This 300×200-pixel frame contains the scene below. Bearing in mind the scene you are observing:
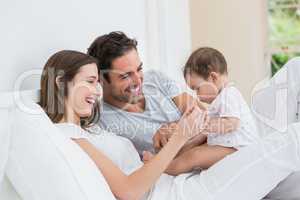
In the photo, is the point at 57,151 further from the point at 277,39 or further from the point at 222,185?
the point at 277,39

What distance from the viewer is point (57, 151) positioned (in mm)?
1314

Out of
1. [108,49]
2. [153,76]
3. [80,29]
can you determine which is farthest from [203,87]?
[80,29]

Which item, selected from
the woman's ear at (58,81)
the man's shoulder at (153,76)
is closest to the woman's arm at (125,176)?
the woman's ear at (58,81)

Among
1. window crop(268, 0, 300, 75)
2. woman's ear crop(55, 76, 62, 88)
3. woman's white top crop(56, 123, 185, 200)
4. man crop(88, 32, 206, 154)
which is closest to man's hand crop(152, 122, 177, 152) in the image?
man crop(88, 32, 206, 154)

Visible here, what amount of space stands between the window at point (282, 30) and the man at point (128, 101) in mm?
2382

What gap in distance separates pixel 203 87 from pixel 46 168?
111 cm

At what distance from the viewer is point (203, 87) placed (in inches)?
87.7

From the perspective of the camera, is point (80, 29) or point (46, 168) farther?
point (80, 29)

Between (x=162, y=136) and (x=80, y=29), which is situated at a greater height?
(x=80, y=29)

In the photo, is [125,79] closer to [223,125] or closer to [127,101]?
[127,101]

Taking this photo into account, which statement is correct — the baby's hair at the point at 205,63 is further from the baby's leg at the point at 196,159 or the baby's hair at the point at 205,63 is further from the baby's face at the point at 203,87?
the baby's leg at the point at 196,159

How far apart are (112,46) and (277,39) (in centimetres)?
266

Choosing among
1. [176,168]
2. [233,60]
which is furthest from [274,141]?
[233,60]

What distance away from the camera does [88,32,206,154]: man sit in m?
1.99
